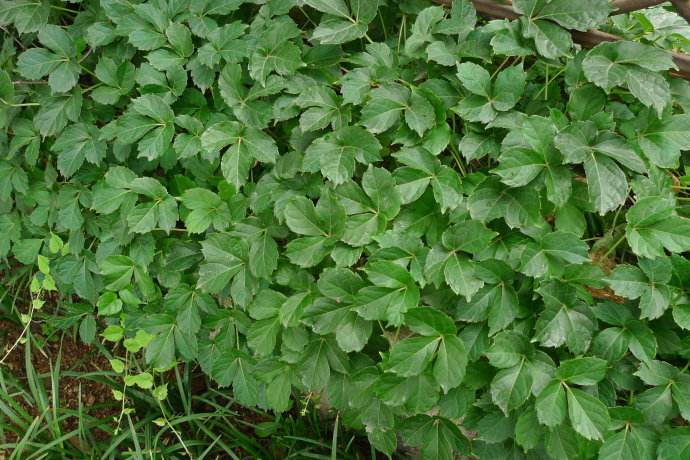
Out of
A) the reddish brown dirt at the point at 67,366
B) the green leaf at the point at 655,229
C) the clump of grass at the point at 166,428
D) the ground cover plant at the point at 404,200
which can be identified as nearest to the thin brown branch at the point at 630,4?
the ground cover plant at the point at 404,200

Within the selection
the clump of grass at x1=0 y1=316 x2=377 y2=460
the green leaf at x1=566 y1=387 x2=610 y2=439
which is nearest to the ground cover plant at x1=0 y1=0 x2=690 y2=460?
the green leaf at x1=566 y1=387 x2=610 y2=439

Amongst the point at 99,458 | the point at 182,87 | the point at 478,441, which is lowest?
the point at 99,458

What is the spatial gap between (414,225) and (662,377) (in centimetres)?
56

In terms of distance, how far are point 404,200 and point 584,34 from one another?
1.71ft

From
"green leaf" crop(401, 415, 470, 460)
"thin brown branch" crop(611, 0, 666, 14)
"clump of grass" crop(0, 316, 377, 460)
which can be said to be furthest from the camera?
"clump of grass" crop(0, 316, 377, 460)

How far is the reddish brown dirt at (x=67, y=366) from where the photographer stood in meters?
2.10

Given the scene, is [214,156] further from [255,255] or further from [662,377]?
[662,377]

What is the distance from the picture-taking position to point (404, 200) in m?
1.24

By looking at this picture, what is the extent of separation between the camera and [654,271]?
1122 millimetres

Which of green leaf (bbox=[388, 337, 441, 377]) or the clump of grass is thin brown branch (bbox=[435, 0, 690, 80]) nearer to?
green leaf (bbox=[388, 337, 441, 377])

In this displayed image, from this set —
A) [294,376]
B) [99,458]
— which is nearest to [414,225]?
[294,376]

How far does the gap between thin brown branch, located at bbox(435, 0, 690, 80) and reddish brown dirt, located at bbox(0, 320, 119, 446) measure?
1702 mm

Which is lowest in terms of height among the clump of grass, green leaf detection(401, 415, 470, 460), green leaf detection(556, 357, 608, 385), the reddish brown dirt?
the reddish brown dirt

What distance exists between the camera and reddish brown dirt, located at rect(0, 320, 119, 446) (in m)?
2.10
